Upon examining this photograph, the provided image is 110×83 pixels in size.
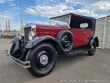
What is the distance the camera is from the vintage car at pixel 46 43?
3.32m

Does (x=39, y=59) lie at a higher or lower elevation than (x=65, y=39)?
lower

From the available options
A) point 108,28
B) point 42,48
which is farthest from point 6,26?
point 42,48

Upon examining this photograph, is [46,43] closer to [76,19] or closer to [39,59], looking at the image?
[39,59]

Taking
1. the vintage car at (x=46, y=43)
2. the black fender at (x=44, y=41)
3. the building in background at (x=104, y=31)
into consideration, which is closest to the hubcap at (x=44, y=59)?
the vintage car at (x=46, y=43)

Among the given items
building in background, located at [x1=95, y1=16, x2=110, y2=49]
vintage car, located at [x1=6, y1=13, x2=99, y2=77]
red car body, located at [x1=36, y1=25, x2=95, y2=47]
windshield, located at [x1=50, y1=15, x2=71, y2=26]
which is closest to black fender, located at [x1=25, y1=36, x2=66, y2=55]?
vintage car, located at [x1=6, y1=13, x2=99, y2=77]

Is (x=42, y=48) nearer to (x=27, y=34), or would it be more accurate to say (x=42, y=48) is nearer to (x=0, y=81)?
(x=27, y=34)

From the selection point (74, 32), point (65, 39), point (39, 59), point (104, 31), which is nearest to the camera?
point (39, 59)

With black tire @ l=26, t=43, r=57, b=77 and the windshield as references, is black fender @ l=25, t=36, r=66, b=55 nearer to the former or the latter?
black tire @ l=26, t=43, r=57, b=77

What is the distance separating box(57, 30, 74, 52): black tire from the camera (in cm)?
415

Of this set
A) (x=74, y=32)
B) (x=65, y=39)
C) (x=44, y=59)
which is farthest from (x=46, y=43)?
(x=74, y=32)

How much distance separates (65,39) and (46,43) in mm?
Result: 978

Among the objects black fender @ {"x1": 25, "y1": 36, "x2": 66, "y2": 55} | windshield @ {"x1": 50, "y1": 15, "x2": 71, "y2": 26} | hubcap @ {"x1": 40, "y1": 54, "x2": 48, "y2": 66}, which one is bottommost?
hubcap @ {"x1": 40, "y1": 54, "x2": 48, "y2": 66}

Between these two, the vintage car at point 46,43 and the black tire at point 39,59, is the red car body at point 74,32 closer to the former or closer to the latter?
the vintage car at point 46,43

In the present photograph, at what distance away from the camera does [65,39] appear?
14.4 feet
